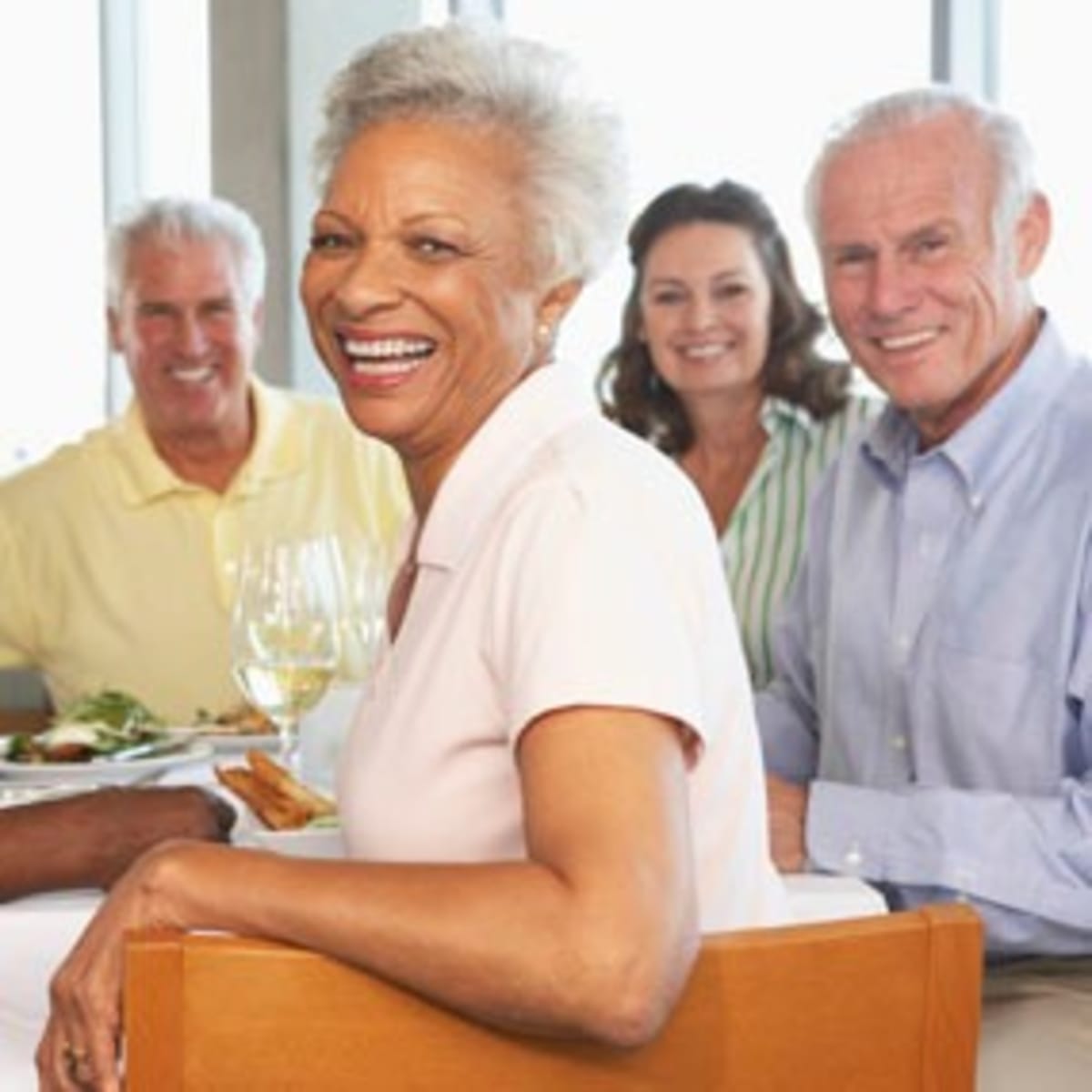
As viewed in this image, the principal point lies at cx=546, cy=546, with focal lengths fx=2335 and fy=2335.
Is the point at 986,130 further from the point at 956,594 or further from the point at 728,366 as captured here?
the point at 728,366

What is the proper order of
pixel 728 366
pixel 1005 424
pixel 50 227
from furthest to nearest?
1. pixel 50 227
2. pixel 728 366
3. pixel 1005 424

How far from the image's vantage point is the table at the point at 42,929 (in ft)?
5.37

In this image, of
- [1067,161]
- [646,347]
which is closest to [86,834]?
[646,347]

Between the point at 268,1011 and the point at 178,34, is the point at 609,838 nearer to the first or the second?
the point at 268,1011

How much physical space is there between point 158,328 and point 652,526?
89.6 inches

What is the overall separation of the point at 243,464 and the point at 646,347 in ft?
2.91

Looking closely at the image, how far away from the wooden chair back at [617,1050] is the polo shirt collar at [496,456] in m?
0.38

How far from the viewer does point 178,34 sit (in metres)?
5.82

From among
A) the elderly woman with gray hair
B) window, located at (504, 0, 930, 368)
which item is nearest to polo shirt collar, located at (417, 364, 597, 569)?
the elderly woman with gray hair

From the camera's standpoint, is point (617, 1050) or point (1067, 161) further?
point (1067, 161)

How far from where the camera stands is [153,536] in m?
3.24

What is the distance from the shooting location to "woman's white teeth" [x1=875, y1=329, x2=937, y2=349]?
2.41 m

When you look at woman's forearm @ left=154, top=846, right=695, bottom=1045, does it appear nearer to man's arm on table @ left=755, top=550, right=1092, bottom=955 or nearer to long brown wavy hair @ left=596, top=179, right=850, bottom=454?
man's arm on table @ left=755, top=550, right=1092, bottom=955

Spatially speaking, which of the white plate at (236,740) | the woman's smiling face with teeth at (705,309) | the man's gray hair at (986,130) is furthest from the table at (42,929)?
the woman's smiling face with teeth at (705,309)
